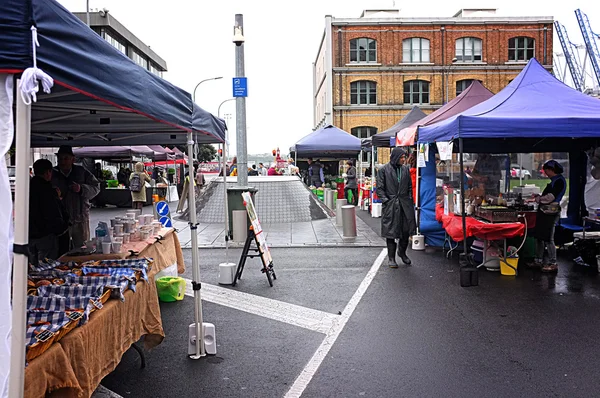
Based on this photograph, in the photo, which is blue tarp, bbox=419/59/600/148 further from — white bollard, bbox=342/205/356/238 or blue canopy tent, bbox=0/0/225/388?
blue canopy tent, bbox=0/0/225/388

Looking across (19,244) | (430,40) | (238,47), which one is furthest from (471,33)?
(19,244)

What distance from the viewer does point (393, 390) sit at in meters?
4.74

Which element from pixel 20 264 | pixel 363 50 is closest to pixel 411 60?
pixel 363 50

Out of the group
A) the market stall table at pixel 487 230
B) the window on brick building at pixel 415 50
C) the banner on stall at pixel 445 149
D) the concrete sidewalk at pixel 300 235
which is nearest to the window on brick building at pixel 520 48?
the window on brick building at pixel 415 50

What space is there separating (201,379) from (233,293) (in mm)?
3259

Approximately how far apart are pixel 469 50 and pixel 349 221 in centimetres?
4327

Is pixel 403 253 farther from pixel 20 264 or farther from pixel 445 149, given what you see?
pixel 20 264

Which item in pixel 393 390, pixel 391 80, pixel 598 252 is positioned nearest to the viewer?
pixel 393 390

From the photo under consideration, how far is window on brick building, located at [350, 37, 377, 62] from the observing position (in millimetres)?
50594

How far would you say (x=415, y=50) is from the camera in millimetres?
51094

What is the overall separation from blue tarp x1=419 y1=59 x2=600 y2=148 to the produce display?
541 centimetres

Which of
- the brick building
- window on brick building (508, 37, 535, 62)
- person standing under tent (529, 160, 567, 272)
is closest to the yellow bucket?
person standing under tent (529, 160, 567, 272)

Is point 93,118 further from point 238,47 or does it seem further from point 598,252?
point 598,252

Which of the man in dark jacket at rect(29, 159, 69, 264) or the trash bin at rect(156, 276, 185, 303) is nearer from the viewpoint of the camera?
the man in dark jacket at rect(29, 159, 69, 264)
